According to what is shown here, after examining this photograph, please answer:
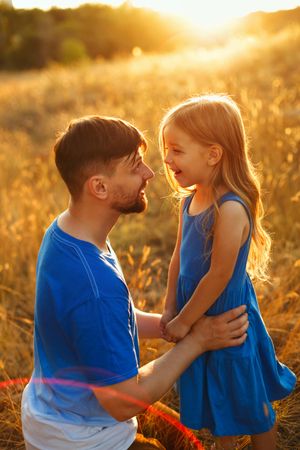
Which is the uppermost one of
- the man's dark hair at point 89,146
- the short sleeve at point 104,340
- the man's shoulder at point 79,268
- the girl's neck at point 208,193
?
the man's dark hair at point 89,146

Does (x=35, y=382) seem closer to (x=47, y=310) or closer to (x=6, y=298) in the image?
(x=47, y=310)

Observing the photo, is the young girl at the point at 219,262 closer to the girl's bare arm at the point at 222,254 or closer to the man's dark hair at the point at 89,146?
the girl's bare arm at the point at 222,254

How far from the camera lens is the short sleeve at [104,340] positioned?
1.72 m

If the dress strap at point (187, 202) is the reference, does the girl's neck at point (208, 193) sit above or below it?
above

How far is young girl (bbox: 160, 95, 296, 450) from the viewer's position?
6.48 ft

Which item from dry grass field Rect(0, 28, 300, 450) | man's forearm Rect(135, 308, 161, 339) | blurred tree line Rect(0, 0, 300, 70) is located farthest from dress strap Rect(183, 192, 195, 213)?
blurred tree line Rect(0, 0, 300, 70)

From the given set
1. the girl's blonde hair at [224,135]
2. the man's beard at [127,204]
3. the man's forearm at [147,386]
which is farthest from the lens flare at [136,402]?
the girl's blonde hair at [224,135]

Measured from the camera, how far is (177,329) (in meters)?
2.11

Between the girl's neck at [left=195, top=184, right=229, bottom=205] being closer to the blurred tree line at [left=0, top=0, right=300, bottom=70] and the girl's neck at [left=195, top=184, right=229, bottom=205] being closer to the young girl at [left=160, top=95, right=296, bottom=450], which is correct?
the young girl at [left=160, top=95, right=296, bottom=450]

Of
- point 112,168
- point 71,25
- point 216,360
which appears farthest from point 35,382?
point 71,25

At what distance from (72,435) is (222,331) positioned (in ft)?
2.19

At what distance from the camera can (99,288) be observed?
1.75 m

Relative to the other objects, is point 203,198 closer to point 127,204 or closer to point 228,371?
point 127,204

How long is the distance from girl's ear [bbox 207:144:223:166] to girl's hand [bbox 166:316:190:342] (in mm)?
632
